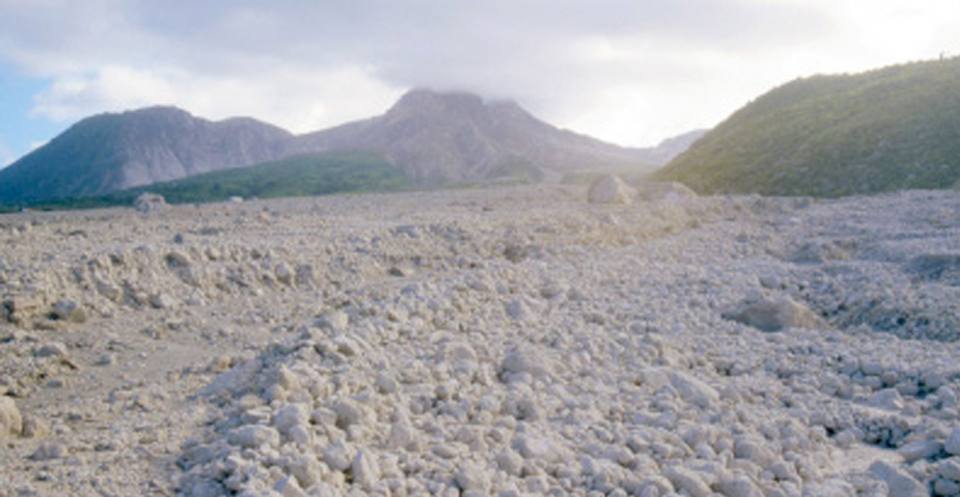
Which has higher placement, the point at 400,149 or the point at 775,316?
the point at 400,149

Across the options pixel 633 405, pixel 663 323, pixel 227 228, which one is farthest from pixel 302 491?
pixel 227 228

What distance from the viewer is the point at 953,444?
5.39 m

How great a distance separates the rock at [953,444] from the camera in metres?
5.35

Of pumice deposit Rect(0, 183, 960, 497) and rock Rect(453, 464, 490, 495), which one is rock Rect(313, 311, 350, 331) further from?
rock Rect(453, 464, 490, 495)

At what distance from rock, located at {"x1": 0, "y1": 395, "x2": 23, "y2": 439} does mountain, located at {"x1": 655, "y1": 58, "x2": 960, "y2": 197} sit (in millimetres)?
26824

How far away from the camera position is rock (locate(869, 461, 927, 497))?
195 inches

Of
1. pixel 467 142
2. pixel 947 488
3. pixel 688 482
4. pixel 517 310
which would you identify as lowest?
pixel 947 488

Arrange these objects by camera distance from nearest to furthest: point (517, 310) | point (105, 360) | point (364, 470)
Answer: point (364, 470) < point (105, 360) < point (517, 310)

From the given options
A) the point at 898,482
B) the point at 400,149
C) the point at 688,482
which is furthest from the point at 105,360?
the point at 400,149

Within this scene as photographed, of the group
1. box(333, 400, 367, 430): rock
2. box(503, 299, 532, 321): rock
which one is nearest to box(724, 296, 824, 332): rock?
box(503, 299, 532, 321): rock

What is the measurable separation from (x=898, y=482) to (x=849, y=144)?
3021 centimetres

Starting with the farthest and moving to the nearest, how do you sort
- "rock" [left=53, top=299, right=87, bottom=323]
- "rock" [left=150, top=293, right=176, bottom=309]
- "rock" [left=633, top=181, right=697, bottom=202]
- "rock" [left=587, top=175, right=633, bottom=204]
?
"rock" [left=633, top=181, right=697, bottom=202] < "rock" [left=587, top=175, right=633, bottom=204] < "rock" [left=150, top=293, right=176, bottom=309] < "rock" [left=53, top=299, right=87, bottom=323]

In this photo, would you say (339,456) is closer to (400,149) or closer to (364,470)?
(364,470)

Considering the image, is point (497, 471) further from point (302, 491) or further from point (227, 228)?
point (227, 228)
